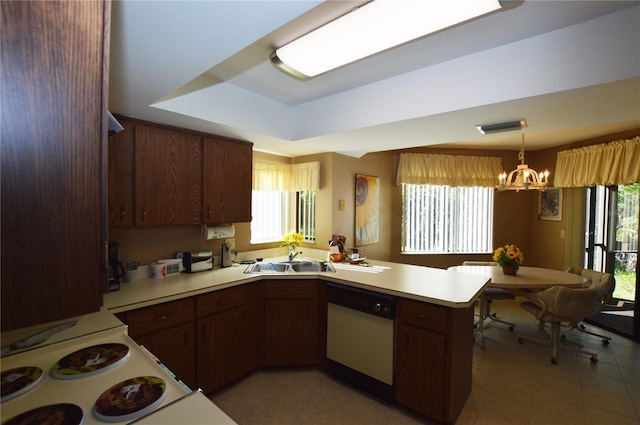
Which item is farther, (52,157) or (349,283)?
(349,283)

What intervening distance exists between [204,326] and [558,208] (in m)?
5.14

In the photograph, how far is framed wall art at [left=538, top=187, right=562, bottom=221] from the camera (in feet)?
14.5

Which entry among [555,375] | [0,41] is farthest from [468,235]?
[0,41]

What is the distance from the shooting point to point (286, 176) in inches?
147

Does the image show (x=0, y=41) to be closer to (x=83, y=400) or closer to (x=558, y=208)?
(x=83, y=400)

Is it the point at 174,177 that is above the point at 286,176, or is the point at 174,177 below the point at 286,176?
below

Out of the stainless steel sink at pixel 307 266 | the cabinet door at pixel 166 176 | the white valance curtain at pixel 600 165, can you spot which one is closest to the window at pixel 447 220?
the white valance curtain at pixel 600 165

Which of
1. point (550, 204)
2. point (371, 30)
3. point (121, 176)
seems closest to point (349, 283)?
point (371, 30)

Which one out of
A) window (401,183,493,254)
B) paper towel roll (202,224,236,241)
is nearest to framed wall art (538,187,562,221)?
window (401,183,493,254)

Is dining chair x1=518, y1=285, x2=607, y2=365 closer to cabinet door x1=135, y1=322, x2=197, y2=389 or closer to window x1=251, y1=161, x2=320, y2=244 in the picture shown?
window x1=251, y1=161, x2=320, y2=244

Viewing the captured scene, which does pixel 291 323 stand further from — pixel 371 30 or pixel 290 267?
pixel 371 30

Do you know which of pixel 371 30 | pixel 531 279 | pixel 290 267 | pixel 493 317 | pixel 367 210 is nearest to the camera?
pixel 371 30

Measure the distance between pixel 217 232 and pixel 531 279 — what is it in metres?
3.39

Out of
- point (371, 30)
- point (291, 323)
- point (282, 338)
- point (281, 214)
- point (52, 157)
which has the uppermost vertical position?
point (371, 30)
